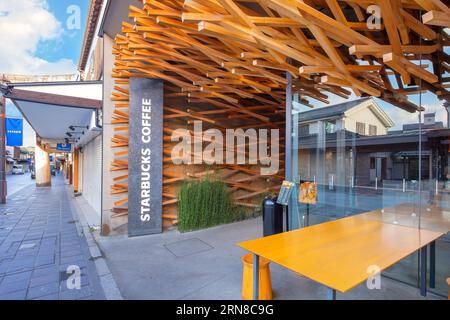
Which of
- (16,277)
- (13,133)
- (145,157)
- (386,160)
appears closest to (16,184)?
(13,133)

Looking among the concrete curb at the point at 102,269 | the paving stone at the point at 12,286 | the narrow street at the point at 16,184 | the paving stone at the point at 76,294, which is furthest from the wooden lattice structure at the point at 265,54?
the narrow street at the point at 16,184

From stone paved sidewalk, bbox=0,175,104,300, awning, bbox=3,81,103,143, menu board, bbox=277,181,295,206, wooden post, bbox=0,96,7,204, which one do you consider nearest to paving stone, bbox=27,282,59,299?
stone paved sidewalk, bbox=0,175,104,300

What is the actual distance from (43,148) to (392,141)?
16.8m

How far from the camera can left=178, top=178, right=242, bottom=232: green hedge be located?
4898 millimetres

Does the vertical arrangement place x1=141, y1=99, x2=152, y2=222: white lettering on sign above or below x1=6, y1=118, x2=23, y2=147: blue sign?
below

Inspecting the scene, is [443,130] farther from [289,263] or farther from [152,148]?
[152,148]

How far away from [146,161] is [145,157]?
0.26ft

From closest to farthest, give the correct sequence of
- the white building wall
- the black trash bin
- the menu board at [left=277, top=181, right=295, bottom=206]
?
the white building wall, the menu board at [left=277, top=181, right=295, bottom=206], the black trash bin

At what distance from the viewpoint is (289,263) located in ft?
5.65

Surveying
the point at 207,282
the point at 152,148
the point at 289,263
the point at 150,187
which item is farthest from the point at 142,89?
the point at 289,263

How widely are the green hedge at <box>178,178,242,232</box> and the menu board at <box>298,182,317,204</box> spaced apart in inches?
→ 73.6

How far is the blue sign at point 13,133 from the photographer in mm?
9062

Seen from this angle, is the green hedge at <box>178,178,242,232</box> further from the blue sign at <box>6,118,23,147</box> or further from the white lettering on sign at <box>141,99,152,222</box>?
the blue sign at <box>6,118,23,147</box>

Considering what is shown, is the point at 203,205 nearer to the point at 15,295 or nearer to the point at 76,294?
the point at 76,294
